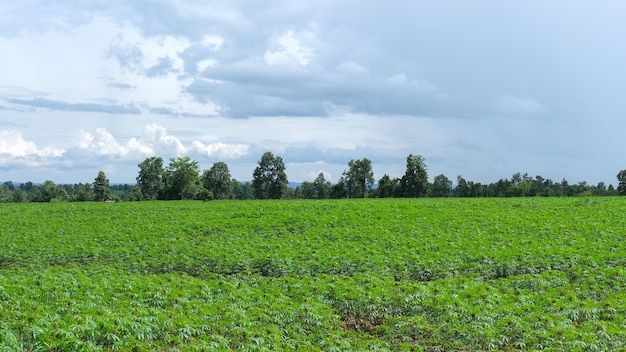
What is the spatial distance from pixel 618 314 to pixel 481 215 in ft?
71.8

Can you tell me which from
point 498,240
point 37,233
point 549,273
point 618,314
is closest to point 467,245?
point 498,240

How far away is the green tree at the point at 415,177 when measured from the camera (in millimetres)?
90000

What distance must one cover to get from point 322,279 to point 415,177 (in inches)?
2861

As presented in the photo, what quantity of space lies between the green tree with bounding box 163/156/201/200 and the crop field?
4523 centimetres

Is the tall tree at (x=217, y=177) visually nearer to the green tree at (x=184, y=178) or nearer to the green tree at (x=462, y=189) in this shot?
the green tree at (x=184, y=178)

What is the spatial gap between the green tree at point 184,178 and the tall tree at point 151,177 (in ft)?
45.0

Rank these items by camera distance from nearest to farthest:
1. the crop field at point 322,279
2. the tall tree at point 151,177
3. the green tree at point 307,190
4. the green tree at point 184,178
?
the crop field at point 322,279 → the green tree at point 184,178 → the tall tree at point 151,177 → the green tree at point 307,190

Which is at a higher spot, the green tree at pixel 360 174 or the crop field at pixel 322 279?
the green tree at pixel 360 174

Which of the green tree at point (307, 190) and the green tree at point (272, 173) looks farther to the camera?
the green tree at point (307, 190)

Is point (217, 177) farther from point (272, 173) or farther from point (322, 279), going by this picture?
point (322, 279)

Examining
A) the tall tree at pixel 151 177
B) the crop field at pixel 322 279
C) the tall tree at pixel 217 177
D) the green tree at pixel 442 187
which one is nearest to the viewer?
the crop field at pixel 322 279

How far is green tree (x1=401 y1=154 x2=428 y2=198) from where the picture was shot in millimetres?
90000

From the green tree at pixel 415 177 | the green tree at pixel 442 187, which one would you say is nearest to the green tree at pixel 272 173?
the green tree at pixel 415 177

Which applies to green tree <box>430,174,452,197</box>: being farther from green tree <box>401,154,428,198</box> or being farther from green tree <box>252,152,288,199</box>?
green tree <box>252,152,288,199</box>
